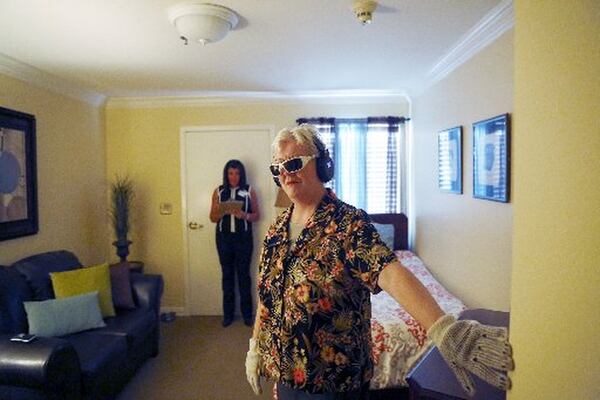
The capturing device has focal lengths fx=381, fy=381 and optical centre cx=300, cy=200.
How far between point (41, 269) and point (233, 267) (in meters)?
1.70

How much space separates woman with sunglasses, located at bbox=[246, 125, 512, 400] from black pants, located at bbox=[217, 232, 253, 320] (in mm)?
2611

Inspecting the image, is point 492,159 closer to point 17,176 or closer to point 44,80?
point 17,176

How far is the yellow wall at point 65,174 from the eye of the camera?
2943mm

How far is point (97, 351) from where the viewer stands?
232 centimetres

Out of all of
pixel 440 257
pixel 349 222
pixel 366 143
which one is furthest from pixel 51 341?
pixel 366 143

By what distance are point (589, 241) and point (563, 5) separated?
37 centimetres

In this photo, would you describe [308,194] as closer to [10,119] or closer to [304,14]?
[304,14]

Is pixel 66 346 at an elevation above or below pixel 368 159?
below

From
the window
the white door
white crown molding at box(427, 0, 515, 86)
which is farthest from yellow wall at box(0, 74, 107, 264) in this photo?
white crown molding at box(427, 0, 515, 86)

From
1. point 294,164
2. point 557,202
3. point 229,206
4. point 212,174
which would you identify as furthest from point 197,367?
point 557,202

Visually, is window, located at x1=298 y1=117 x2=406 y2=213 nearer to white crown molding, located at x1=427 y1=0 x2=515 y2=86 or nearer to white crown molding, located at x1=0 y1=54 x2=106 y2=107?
white crown molding, located at x1=427 y1=0 x2=515 y2=86

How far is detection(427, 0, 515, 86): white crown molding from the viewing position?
201 cm

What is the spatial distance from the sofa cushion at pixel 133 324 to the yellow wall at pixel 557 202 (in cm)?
256

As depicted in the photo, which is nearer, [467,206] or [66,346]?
[66,346]
